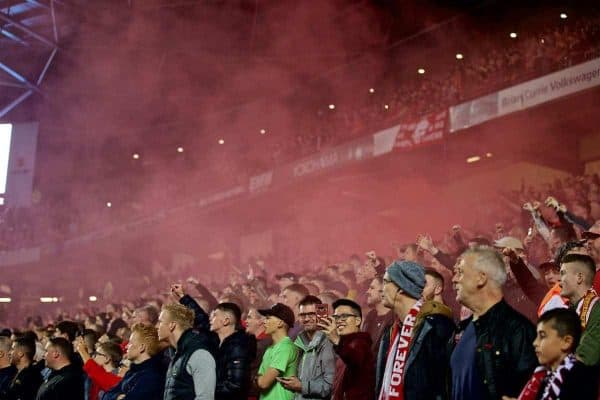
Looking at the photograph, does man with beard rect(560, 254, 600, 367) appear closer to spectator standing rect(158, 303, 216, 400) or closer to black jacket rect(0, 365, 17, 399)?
spectator standing rect(158, 303, 216, 400)

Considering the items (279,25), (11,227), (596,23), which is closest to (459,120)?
(596,23)

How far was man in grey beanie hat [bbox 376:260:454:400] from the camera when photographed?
373 centimetres

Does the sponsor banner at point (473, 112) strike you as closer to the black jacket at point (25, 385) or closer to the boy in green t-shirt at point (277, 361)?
the boy in green t-shirt at point (277, 361)

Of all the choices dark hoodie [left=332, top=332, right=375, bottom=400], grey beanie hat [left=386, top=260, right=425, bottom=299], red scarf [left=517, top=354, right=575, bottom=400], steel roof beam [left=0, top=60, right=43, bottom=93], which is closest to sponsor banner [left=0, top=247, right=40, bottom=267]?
steel roof beam [left=0, top=60, right=43, bottom=93]

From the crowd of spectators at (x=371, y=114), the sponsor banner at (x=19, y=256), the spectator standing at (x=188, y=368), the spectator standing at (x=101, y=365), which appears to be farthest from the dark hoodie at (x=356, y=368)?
the sponsor banner at (x=19, y=256)

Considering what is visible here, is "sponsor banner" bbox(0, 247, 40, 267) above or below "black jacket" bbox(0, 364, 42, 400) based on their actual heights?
above

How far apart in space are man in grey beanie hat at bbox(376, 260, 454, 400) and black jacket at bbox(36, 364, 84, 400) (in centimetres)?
302

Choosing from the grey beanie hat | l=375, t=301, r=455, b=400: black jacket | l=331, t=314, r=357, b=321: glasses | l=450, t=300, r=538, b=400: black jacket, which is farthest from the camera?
l=331, t=314, r=357, b=321: glasses

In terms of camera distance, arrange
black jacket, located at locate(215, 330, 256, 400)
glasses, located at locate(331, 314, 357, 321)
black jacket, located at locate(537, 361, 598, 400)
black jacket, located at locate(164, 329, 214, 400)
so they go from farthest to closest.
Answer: black jacket, located at locate(215, 330, 256, 400) < black jacket, located at locate(164, 329, 214, 400) < glasses, located at locate(331, 314, 357, 321) < black jacket, located at locate(537, 361, 598, 400)

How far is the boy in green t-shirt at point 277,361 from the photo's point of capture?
529 centimetres

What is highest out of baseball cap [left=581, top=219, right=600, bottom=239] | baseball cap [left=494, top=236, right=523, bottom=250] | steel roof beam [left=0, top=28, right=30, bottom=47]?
steel roof beam [left=0, top=28, right=30, bottom=47]

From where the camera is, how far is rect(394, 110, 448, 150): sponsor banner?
45.1ft

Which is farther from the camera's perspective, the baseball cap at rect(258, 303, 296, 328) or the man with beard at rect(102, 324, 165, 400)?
the baseball cap at rect(258, 303, 296, 328)

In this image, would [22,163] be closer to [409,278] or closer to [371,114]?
[371,114]
